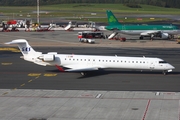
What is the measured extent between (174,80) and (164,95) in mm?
9894

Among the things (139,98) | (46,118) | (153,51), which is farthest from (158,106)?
(153,51)

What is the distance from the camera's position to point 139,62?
59500 mm

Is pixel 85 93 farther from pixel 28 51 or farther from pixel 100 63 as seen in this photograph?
pixel 28 51

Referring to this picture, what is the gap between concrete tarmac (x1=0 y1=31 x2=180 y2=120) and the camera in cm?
3941

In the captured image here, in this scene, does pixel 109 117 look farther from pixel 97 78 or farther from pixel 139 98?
pixel 97 78

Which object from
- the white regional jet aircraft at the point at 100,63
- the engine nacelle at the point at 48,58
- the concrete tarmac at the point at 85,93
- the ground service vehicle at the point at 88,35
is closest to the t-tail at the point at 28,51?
the white regional jet aircraft at the point at 100,63

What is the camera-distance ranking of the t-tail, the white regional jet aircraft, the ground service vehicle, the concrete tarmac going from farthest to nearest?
1. the ground service vehicle
2. the t-tail
3. the white regional jet aircraft
4. the concrete tarmac

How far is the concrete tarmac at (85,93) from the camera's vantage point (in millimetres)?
39406

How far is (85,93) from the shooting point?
48250mm

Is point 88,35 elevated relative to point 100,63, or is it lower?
lower

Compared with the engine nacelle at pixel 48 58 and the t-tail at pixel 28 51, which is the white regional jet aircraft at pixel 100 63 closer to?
the engine nacelle at pixel 48 58

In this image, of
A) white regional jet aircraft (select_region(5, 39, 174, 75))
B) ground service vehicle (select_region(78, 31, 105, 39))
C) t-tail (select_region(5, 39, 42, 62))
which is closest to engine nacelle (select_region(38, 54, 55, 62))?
white regional jet aircraft (select_region(5, 39, 174, 75))

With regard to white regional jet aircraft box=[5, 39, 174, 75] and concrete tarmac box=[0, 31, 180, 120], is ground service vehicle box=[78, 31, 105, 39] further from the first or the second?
white regional jet aircraft box=[5, 39, 174, 75]

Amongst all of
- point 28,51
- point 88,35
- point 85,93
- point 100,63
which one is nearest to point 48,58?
point 28,51
